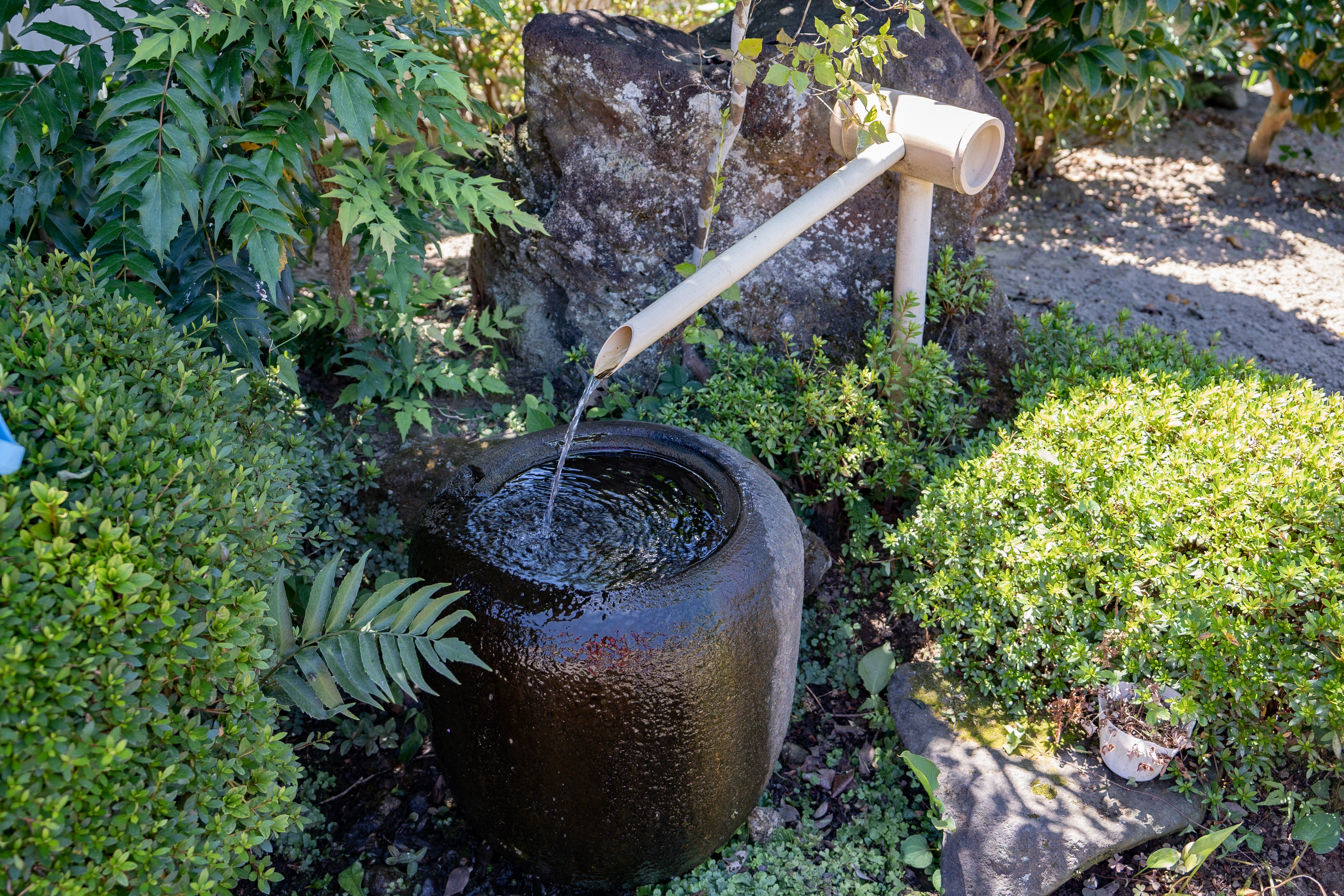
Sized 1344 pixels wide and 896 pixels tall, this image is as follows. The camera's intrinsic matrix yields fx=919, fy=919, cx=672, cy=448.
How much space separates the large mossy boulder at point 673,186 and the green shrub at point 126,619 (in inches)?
76.2

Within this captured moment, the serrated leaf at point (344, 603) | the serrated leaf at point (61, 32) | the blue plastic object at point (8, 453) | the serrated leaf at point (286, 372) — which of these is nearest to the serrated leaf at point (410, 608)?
the serrated leaf at point (344, 603)

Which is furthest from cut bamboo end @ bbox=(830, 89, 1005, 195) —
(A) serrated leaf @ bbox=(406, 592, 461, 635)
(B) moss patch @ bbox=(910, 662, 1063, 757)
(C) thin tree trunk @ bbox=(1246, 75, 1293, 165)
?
(C) thin tree trunk @ bbox=(1246, 75, 1293, 165)

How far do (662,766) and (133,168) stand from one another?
7.03 ft

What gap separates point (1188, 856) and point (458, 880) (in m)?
2.08

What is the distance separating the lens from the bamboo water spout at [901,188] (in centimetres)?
260

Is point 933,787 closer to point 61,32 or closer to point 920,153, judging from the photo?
point 920,153

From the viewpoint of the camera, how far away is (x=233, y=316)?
3.00 meters

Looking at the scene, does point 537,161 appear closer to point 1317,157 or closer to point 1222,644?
point 1222,644

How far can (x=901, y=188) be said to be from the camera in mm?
3564

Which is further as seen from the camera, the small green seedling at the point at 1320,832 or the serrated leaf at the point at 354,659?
the small green seedling at the point at 1320,832

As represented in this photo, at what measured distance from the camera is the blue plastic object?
164 cm

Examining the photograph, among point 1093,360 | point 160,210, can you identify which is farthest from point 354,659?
point 1093,360

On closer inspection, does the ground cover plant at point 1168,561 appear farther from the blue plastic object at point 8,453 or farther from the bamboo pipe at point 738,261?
the blue plastic object at point 8,453

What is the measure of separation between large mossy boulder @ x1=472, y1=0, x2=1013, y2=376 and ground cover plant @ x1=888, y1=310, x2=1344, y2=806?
1078 mm
